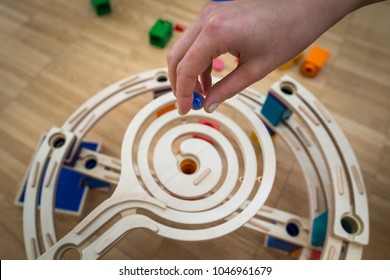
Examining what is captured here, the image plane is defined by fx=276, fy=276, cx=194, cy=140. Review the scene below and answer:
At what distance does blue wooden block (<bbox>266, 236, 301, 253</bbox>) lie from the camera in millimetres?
807

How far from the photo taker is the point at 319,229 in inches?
26.5

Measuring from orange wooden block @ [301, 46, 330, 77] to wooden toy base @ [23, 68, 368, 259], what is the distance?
0.46m

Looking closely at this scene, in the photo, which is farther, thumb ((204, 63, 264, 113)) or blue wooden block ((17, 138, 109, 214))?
blue wooden block ((17, 138, 109, 214))

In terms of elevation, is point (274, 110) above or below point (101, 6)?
below

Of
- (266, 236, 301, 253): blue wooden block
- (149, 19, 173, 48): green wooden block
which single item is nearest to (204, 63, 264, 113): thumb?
(266, 236, 301, 253): blue wooden block

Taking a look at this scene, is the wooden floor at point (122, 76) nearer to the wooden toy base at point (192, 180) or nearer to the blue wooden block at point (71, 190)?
the blue wooden block at point (71, 190)

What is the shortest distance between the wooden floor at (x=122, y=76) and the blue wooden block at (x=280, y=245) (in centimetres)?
3

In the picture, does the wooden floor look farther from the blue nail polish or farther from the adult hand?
A: the adult hand

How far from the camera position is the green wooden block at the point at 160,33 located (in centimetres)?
118

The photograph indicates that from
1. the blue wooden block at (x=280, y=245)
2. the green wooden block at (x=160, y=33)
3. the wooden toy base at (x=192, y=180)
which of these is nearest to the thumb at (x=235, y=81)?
the wooden toy base at (x=192, y=180)

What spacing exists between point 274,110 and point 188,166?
28 cm

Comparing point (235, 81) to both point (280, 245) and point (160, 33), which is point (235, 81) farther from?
point (160, 33)

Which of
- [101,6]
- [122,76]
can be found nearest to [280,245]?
[122,76]
